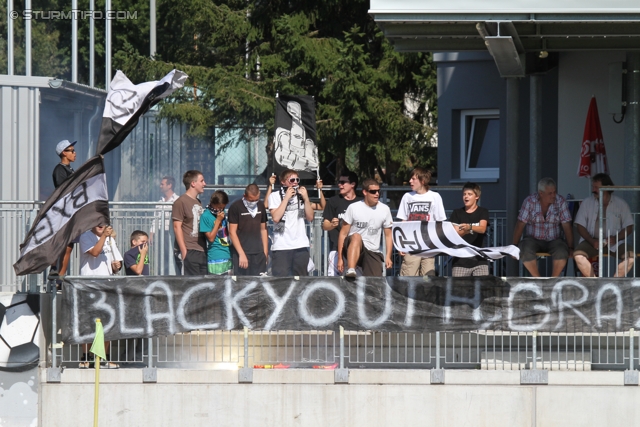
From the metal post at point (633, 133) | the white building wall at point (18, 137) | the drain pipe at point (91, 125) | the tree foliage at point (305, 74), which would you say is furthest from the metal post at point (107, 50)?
the metal post at point (633, 133)

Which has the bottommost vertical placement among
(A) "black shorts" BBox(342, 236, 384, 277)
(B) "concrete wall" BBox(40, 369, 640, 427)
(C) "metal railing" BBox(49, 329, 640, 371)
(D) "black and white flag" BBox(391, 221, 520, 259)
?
(B) "concrete wall" BBox(40, 369, 640, 427)

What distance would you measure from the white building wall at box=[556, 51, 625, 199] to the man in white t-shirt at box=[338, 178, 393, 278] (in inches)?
194

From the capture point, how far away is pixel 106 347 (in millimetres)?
12312

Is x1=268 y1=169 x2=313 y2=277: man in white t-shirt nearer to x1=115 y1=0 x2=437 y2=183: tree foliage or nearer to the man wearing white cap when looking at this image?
the man wearing white cap

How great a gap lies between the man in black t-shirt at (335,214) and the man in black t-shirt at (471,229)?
1.41 metres

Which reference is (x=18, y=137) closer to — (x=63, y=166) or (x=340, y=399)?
(x=63, y=166)

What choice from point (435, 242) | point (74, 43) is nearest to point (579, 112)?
point (435, 242)

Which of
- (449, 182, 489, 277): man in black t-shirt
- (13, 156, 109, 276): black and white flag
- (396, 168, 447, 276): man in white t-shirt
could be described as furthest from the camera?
(396, 168, 447, 276): man in white t-shirt

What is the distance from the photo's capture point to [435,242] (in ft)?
38.1

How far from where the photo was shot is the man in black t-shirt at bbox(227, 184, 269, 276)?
1286cm

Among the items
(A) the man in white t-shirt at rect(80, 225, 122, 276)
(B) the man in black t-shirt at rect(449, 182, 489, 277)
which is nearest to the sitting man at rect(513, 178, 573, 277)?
(B) the man in black t-shirt at rect(449, 182, 489, 277)

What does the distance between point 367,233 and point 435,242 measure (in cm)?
111

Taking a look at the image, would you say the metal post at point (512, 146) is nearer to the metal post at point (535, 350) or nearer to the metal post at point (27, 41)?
the metal post at point (535, 350)

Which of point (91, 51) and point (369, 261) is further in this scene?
point (91, 51)
